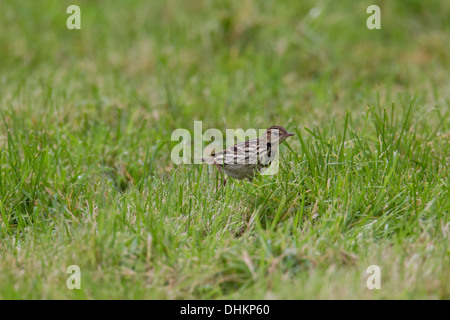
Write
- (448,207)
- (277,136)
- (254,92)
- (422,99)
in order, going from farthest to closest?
1. (254,92)
2. (422,99)
3. (277,136)
4. (448,207)

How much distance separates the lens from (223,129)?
241 inches

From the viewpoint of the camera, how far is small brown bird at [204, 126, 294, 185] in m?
4.78

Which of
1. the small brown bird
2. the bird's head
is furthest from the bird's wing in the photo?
the bird's head

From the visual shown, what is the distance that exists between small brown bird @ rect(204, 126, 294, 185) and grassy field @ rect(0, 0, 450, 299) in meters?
0.16

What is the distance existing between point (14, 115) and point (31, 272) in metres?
2.40

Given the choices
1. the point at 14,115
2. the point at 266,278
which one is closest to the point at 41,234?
the point at 266,278

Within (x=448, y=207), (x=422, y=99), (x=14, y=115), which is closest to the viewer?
(x=448, y=207)

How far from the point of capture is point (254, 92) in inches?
282

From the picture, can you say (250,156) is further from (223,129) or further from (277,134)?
(223,129)

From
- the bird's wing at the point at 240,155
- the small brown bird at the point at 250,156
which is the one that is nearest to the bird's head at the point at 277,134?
the small brown bird at the point at 250,156

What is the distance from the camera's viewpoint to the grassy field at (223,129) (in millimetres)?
3533
